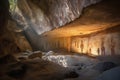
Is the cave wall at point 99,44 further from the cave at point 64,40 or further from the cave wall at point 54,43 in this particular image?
the cave wall at point 54,43

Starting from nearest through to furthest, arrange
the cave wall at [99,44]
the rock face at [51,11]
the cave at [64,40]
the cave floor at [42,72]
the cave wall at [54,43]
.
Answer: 1. the cave floor at [42,72]
2. the cave at [64,40]
3. the rock face at [51,11]
4. the cave wall at [99,44]
5. the cave wall at [54,43]

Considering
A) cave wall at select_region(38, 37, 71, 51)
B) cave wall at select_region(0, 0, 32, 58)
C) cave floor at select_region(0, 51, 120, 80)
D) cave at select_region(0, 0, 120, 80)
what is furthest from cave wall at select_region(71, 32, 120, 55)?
cave wall at select_region(0, 0, 32, 58)

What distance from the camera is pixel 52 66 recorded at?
22.4 feet

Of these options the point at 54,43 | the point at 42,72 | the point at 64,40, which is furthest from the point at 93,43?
the point at 42,72

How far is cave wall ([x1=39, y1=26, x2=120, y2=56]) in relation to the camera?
8.80 meters

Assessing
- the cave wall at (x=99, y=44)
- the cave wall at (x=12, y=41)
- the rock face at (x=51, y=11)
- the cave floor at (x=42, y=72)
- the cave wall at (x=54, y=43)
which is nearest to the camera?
the cave floor at (x=42, y=72)

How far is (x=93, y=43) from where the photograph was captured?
988cm

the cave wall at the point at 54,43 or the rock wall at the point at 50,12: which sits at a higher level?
the rock wall at the point at 50,12

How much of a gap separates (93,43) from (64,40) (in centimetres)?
273

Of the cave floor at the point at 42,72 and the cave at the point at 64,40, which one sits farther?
the cave at the point at 64,40

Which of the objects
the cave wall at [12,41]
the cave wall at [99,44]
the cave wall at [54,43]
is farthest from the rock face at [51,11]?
the cave wall at [99,44]

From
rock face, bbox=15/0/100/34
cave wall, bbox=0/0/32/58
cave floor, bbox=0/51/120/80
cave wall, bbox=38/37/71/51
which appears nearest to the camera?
cave floor, bbox=0/51/120/80

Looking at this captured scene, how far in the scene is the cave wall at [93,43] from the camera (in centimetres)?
880

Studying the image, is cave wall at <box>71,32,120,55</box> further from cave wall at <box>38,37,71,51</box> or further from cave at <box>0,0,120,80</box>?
cave wall at <box>38,37,71,51</box>
